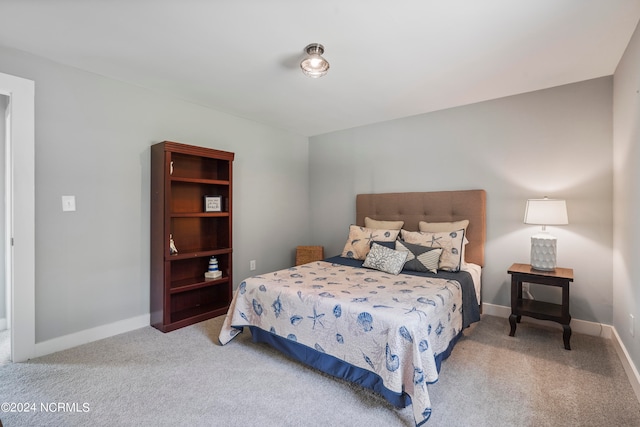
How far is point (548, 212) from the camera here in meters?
2.59

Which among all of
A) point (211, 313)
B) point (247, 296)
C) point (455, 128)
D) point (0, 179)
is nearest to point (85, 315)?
point (211, 313)

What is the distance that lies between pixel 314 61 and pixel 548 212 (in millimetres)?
2334

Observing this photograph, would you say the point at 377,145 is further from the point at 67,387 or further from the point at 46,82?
the point at 67,387

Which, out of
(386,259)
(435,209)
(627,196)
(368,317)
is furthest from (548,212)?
(368,317)

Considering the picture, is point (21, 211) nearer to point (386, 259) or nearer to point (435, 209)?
point (386, 259)

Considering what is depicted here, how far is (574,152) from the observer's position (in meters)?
2.78

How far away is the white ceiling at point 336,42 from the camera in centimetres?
178

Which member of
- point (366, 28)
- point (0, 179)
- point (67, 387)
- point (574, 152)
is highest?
point (366, 28)

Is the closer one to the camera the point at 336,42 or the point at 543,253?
the point at 336,42

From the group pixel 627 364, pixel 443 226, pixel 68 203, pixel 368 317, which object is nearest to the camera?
pixel 368 317

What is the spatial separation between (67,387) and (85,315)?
2.65 feet

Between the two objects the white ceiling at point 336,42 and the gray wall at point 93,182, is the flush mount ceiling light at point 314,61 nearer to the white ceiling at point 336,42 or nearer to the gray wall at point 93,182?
the white ceiling at point 336,42

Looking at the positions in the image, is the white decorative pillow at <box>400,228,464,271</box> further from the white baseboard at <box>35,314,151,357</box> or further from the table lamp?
the white baseboard at <box>35,314,151,357</box>

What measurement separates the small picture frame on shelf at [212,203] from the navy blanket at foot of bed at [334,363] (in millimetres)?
1470
